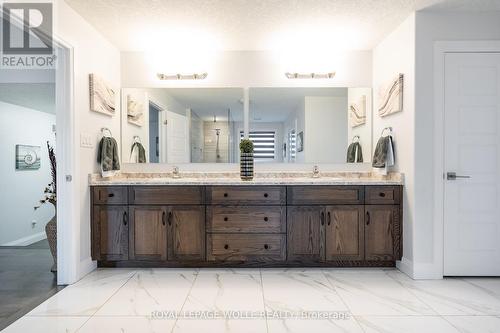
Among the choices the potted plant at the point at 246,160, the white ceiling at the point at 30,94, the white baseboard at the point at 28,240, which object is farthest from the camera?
the white baseboard at the point at 28,240

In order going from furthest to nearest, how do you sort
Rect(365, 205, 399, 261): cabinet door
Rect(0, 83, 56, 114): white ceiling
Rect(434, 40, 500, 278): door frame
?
1. Rect(0, 83, 56, 114): white ceiling
2. Rect(365, 205, 399, 261): cabinet door
3. Rect(434, 40, 500, 278): door frame

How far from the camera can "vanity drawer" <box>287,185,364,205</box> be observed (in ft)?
9.62

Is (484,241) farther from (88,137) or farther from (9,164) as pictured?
(9,164)

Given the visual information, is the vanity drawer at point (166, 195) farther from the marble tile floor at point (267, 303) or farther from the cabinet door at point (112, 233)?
the marble tile floor at point (267, 303)

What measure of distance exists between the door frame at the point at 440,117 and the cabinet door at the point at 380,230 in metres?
0.33

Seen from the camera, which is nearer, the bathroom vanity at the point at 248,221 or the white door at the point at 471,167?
the white door at the point at 471,167

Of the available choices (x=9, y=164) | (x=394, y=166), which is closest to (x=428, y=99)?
(x=394, y=166)

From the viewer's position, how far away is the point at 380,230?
2.93m

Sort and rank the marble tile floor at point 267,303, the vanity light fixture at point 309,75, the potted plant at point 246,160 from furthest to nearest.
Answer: the vanity light fixture at point 309,75, the potted plant at point 246,160, the marble tile floor at point 267,303

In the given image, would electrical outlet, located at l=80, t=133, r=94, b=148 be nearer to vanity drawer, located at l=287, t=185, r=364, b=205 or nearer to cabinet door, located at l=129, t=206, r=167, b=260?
cabinet door, located at l=129, t=206, r=167, b=260

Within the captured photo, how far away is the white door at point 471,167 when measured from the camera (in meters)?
2.72
